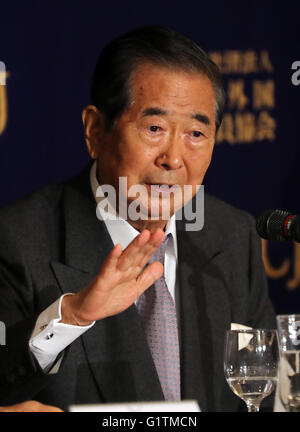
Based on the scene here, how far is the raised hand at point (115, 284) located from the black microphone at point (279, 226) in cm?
18

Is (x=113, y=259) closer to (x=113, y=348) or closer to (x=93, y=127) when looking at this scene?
(x=113, y=348)

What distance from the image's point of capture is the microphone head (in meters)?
1.17

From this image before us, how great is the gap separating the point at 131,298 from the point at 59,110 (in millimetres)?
1498

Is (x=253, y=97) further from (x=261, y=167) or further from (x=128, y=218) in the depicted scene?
(x=128, y=218)

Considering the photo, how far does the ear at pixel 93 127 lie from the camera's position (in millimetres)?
1715

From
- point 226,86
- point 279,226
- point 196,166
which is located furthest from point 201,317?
point 226,86

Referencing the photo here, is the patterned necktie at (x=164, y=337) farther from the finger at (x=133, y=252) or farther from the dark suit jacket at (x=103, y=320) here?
the finger at (x=133, y=252)

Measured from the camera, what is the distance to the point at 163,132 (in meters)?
1.57

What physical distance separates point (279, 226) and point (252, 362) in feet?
0.75

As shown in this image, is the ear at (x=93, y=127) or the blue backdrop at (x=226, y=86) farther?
the blue backdrop at (x=226, y=86)

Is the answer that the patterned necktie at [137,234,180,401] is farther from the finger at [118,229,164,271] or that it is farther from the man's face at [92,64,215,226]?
the finger at [118,229,164,271]

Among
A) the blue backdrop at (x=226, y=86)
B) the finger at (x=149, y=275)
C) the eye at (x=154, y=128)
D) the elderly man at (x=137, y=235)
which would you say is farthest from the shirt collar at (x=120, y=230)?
the blue backdrop at (x=226, y=86)

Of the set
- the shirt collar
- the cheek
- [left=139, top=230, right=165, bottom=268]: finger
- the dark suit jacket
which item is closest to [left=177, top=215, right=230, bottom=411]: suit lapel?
the dark suit jacket

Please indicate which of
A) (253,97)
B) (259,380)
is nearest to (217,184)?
(253,97)
